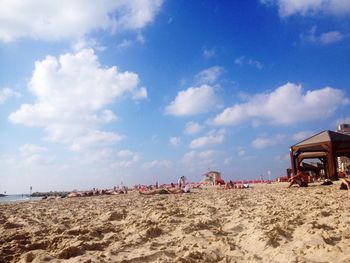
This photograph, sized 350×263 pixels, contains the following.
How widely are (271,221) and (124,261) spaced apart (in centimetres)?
274

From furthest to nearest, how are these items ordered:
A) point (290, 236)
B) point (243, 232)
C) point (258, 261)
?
point (243, 232), point (290, 236), point (258, 261)

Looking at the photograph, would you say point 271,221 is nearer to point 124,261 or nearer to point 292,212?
point 292,212

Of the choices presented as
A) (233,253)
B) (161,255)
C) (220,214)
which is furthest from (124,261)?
(220,214)

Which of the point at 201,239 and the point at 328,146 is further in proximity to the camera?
the point at 328,146

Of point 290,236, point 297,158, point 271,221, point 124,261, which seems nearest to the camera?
point 124,261

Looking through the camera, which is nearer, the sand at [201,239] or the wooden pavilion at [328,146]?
the sand at [201,239]

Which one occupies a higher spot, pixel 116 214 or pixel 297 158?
pixel 297 158

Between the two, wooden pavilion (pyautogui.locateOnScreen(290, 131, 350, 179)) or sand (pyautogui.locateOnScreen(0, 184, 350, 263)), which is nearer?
sand (pyautogui.locateOnScreen(0, 184, 350, 263))

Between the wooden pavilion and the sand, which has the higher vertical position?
the wooden pavilion

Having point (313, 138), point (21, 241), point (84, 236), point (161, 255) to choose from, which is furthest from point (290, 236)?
point (313, 138)

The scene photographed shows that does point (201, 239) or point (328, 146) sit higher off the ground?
point (328, 146)

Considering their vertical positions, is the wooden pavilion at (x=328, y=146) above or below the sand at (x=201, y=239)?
above

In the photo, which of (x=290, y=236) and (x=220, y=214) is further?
(x=220, y=214)

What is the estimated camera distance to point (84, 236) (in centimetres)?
548
